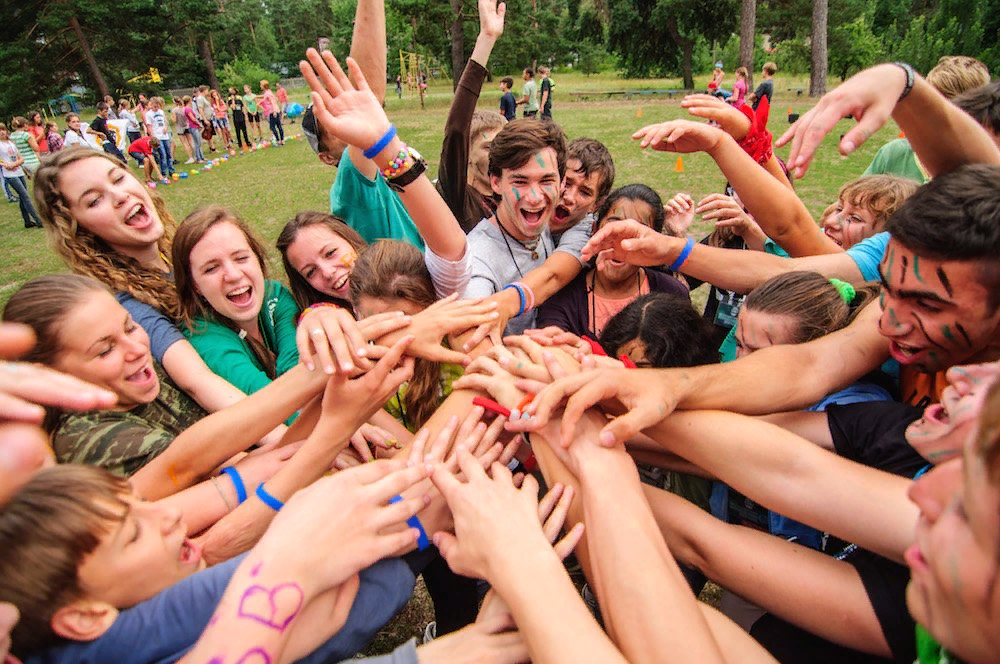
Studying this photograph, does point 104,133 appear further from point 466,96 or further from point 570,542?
point 570,542

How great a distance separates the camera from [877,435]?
1604 mm

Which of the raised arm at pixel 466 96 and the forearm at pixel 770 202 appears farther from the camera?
the raised arm at pixel 466 96

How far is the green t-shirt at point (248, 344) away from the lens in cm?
236

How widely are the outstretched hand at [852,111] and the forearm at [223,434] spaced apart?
5.88 feet

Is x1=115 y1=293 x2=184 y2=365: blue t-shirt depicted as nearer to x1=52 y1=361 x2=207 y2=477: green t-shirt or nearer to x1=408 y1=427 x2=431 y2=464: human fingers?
x1=52 y1=361 x2=207 y2=477: green t-shirt

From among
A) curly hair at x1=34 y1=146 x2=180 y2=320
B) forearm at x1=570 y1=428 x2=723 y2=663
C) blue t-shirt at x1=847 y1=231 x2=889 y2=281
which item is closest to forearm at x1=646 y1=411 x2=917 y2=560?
forearm at x1=570 y1=428 x2=723 y2=663

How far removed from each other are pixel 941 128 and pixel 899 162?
2.72m

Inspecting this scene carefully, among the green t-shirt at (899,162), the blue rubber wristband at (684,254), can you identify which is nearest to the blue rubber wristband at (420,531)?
the blue rubber wristband at (684,254)

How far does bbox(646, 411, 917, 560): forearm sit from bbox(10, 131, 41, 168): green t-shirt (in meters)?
15.9

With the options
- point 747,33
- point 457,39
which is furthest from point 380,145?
point 457,39

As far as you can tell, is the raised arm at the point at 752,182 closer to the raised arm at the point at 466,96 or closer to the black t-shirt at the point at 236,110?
the raised arm at the point at 466,96

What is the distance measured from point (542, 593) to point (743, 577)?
0.66 m

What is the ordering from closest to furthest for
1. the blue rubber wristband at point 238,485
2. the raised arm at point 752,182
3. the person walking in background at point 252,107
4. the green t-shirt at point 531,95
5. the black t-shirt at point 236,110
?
the blue rubber wristband at point 238,485 → the raised arm at point 752,182 → the green t-shirt at point 531,95 → the black t-shirt at point 236,110 → the person walking in background at point 252,107

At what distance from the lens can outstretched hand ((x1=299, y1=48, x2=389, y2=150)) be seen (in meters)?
2.16
